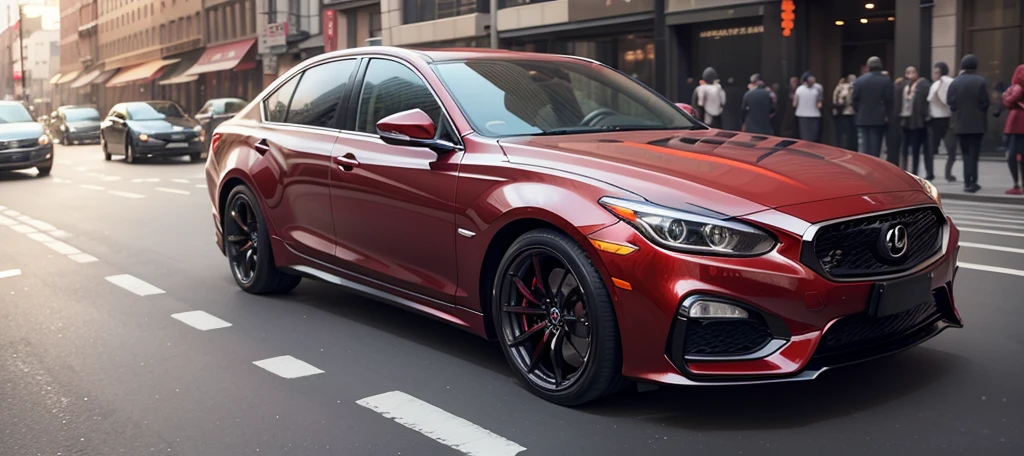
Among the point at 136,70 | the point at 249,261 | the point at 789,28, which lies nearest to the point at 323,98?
the point at 249,261

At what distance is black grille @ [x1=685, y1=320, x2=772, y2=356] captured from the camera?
161 inches

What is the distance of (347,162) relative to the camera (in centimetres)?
593

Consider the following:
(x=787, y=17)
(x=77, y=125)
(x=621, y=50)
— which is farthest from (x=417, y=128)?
(x=77, y=125)

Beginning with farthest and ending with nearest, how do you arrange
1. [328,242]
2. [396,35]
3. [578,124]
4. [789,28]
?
[396,35], [789,28], [328,242], [578,124]

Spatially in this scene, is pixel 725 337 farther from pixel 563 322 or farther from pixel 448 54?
pixel 448 54

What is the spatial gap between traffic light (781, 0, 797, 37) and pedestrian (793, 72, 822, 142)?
2.52 m

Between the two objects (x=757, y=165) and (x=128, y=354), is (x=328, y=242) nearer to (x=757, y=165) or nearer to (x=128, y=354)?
(x=128, y=354)

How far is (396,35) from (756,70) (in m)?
16.9

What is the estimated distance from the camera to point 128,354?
585 cm

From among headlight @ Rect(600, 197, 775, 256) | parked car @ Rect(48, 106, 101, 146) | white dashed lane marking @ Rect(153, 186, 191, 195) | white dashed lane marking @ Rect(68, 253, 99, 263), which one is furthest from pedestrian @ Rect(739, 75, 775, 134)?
parked car @ Rect(48, 106, 101, 146)

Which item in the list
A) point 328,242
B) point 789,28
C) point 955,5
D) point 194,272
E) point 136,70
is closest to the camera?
point 328,242

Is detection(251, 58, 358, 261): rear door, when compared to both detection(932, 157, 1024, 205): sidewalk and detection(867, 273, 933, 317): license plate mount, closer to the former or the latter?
detection(867, 273, 933, 317): license plate mount

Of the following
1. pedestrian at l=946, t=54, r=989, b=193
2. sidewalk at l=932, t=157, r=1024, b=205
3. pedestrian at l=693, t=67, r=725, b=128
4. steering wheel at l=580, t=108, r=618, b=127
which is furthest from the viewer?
pedestrian at l=693, t=67, r=725, b=128

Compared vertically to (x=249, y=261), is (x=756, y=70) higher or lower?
higher
